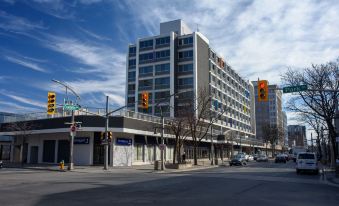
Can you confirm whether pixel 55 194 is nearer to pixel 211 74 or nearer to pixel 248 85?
pixel 211 74

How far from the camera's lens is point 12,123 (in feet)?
166

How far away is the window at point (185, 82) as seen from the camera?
8538 centimetres

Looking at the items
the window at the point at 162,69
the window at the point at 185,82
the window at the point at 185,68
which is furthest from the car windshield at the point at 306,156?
the window at the point at 162,69

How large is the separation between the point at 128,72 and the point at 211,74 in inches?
842

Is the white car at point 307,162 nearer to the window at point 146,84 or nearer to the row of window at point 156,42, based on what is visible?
the window at point 146,84

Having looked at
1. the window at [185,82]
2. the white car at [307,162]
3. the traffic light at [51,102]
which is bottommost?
the white car at [307,162]

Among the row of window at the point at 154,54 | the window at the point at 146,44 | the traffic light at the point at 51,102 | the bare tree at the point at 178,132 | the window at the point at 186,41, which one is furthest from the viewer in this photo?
the window at the point at 146,44

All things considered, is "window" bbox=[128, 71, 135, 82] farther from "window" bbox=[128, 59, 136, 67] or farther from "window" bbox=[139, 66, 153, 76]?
"window" bbox=[139, 66, 153, 76]

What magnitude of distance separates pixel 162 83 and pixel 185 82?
5763mm

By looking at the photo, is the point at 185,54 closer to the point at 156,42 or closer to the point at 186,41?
the point at 186,41

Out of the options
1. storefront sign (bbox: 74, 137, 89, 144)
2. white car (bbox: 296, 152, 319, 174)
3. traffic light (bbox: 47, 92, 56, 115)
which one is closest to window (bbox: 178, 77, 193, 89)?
storefront sign (bbox: 74, 137, 89, 144)

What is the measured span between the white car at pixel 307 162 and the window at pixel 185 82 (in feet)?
175

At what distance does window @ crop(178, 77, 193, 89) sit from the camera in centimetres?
8538

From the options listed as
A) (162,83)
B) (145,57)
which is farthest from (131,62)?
(162,83)
